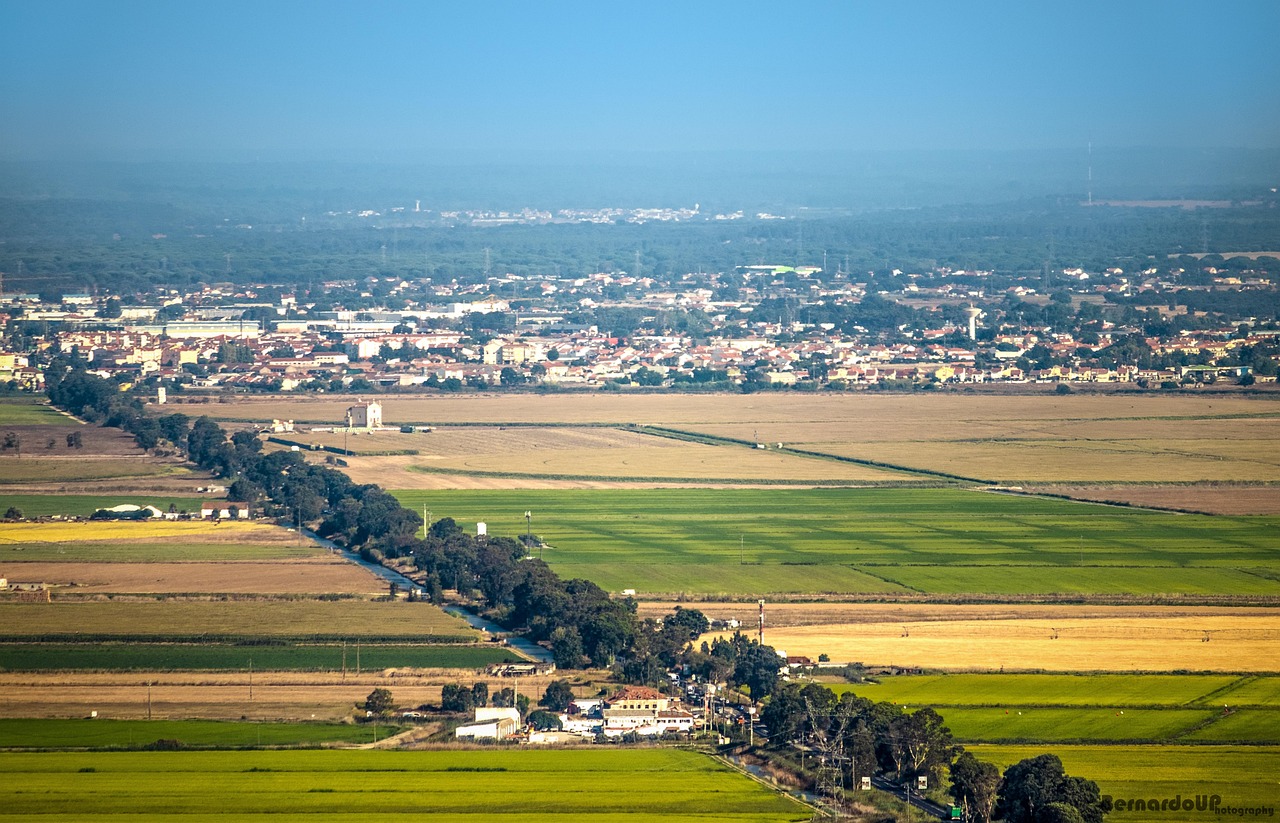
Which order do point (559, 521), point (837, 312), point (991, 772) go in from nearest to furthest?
point (991, 772) → point (559, 521) → point (837, 312)

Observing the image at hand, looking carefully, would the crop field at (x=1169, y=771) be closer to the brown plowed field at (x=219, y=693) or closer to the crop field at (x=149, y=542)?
the brown plowed field at (x=219, y=693)

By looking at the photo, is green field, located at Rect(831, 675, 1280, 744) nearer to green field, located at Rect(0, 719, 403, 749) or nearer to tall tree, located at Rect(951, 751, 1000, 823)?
tall tree, located at Rect(951, 751, 1000, 823)

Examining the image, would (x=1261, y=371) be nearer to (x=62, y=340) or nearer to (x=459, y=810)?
(x=62, y=340)

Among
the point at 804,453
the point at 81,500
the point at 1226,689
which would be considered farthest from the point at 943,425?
the point at 1226,689

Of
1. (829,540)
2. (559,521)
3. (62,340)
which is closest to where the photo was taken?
(829,540)

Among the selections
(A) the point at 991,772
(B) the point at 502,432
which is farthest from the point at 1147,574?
(B) the point at 502,432

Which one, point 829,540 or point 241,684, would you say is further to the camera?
point 829,540

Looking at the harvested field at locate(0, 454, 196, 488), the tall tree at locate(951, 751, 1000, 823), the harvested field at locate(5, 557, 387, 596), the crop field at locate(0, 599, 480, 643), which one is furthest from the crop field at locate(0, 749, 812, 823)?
the harvested field at locate(0, 454, 196, 488)
